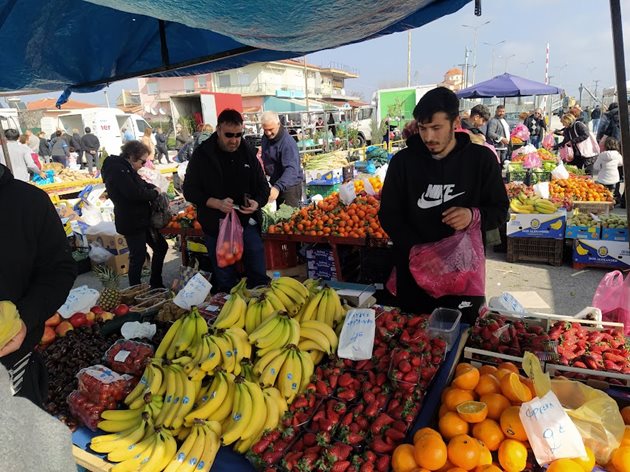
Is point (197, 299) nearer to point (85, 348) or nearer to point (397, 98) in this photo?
point (85, 348)

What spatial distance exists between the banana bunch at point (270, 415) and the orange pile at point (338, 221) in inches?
127

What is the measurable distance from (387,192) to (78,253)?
6.13 meters

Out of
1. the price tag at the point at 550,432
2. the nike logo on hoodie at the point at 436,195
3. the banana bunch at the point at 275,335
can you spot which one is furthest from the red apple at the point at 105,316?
the price tag at the point at 550,432

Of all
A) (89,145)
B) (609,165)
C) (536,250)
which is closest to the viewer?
(536,250)

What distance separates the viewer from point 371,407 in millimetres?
1790

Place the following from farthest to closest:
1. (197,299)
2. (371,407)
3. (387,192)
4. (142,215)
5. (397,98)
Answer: (397,98), (142,215), (197,299), (387,192), (371,407)

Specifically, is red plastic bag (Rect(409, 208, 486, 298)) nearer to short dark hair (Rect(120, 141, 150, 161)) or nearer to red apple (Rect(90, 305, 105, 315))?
red apple (Rect(90, 305, 105, 315))

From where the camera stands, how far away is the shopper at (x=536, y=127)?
16.0 meters

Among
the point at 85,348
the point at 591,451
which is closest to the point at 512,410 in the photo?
the point at 591,451

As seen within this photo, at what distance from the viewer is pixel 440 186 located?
2.70m

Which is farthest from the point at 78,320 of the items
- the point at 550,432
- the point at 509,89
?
the point at 509,89

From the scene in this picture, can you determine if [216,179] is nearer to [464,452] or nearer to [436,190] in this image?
[436,190]

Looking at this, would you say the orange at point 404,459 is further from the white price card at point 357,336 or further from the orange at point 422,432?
the white price card at point 357,336

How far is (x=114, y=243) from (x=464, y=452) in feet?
21.7
